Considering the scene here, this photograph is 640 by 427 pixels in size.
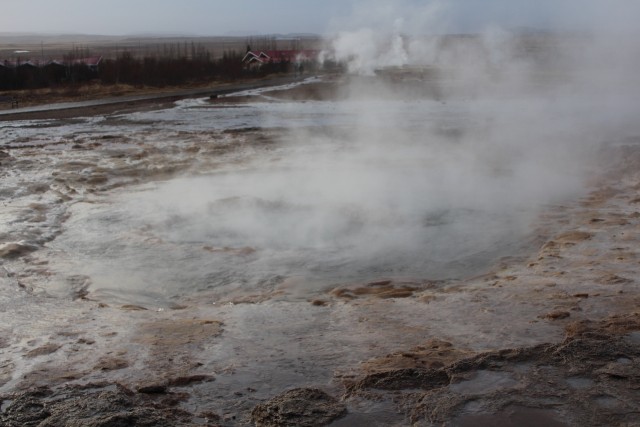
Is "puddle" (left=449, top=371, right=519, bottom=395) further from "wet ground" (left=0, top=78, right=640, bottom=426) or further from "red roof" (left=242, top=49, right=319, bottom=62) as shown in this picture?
"red roof" (left=242, top=49, right=319, bottom=62)

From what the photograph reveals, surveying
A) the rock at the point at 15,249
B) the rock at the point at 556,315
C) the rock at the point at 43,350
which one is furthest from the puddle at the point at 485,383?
the rock at the point at 15,249

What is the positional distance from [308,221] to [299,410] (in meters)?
4.20

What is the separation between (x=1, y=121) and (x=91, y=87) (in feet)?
33.4

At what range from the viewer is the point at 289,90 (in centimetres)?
2997

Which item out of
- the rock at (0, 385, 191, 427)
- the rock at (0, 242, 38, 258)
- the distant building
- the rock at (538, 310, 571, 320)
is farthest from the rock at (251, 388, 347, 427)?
the distant building

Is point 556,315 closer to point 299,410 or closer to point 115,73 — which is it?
point 299,410

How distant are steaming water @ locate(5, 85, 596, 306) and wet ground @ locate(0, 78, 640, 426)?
0.04m

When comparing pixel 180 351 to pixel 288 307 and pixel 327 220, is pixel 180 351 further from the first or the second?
pixel 327 220

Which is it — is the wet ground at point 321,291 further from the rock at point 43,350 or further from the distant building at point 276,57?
the distant building at point 276,57

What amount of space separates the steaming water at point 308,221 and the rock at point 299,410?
1.91 meters

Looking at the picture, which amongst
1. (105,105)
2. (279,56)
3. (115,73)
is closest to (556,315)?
(105,105)

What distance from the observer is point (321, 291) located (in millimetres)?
5551

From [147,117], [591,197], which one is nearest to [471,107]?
[147,117]

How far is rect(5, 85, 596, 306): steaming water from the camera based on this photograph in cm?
601
